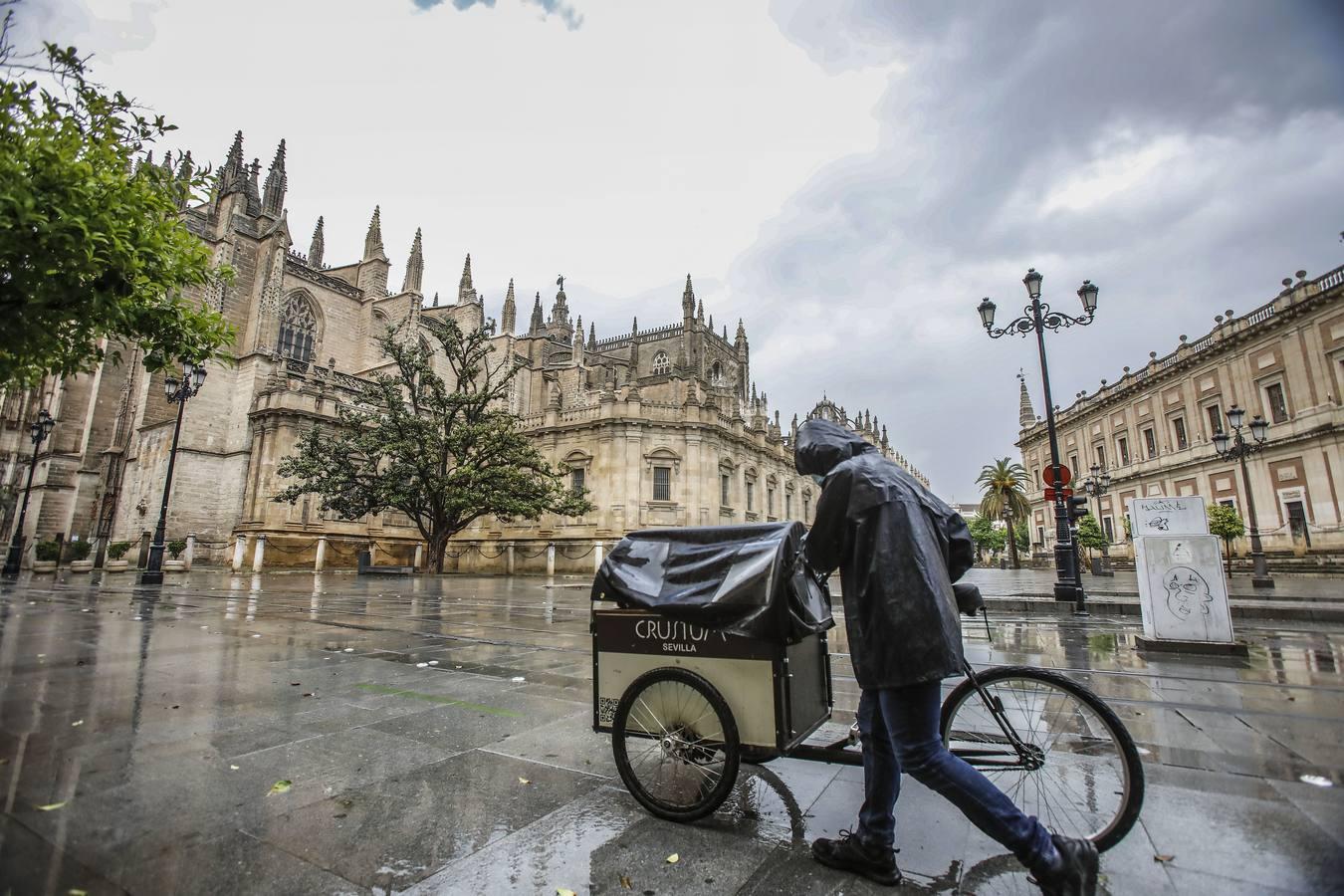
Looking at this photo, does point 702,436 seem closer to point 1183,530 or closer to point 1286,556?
point 1183,530

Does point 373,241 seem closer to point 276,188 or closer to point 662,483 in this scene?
point 276,188

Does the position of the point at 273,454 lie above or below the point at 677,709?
above

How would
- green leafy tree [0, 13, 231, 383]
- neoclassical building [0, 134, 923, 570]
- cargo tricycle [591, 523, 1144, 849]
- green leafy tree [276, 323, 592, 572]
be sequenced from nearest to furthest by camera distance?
cargo tricycle [591, 523, 1144, 849]
green leafy tree [0, 13, 231, 383]
green leafy tree [276, 323, 592, 572]
neoclassical building [0, 134, 923, 570]

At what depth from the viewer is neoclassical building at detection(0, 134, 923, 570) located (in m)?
28.9

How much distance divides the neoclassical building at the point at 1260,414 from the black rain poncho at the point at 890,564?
2842cm

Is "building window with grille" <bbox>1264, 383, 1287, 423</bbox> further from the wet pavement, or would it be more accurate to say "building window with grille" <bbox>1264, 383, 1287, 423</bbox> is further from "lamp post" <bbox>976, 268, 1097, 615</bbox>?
the wet pavement

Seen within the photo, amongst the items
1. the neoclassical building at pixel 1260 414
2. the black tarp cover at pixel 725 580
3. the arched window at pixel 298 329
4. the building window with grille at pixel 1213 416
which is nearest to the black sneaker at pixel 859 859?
the black tarp cover at pixel 725 580

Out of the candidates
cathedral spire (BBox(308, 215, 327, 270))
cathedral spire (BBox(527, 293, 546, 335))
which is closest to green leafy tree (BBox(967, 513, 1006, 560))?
cathedral spire (BBox(527, 293, 546, 335))

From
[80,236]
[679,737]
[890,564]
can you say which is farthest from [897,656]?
[80,236]

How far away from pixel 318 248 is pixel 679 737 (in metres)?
47.1

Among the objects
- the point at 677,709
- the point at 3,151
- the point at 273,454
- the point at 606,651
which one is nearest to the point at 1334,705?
the point at 677,709

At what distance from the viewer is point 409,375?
24.7 metres

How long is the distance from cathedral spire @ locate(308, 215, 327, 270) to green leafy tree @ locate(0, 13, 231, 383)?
130ft

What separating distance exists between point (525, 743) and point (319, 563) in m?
29.0
